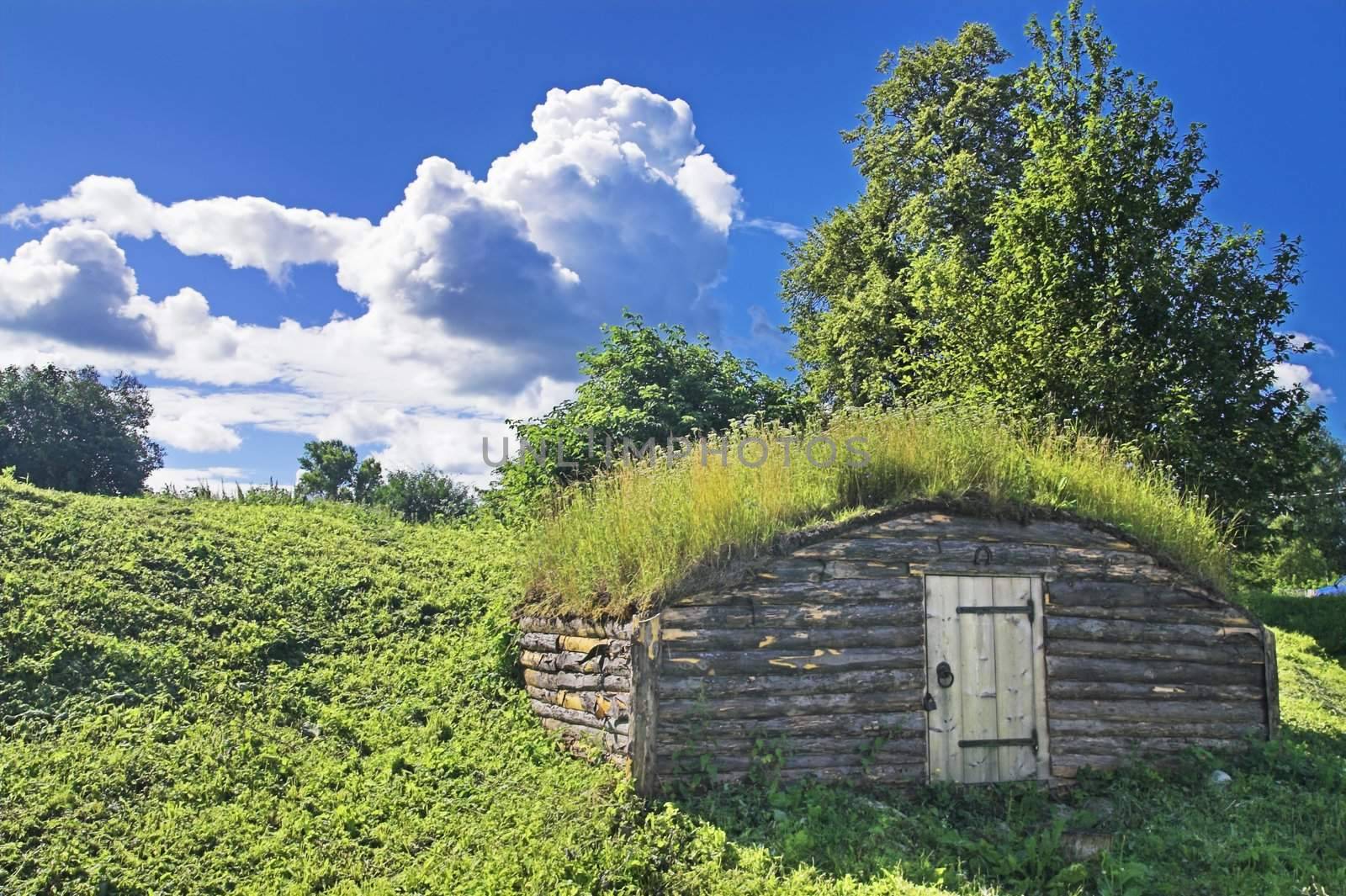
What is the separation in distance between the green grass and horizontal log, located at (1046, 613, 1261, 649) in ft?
1.89

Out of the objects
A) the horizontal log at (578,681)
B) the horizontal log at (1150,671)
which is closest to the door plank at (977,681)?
the horizontal log at (1150,671)

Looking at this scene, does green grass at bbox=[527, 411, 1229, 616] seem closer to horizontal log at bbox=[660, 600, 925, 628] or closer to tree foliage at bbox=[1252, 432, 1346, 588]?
horizontal log at bbox=[660, 600, 925, 628]

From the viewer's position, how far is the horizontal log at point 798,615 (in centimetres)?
742

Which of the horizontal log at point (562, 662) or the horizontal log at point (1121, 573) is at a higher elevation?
the horizontal log at point (1121, 573)

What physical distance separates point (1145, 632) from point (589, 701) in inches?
213

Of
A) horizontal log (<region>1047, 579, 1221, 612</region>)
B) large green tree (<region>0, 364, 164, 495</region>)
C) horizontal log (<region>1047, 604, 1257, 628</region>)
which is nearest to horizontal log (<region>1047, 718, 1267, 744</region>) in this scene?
horizontal log (<region>1047, 604, 1257, 628</region>)

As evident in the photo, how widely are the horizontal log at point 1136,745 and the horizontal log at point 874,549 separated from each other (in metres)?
2.13

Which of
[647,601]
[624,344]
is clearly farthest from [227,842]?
[624,344]

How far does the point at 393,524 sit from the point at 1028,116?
13.3 metres

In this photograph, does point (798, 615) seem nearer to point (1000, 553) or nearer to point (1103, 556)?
point (1000, 553)

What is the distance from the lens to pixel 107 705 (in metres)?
8.02

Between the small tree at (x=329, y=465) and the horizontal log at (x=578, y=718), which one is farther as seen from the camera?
the small tree at (x=329, y=465)

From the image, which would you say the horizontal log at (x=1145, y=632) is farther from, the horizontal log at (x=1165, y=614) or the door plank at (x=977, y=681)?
the door plank at (x=977, y=681)

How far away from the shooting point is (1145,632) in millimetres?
8883
